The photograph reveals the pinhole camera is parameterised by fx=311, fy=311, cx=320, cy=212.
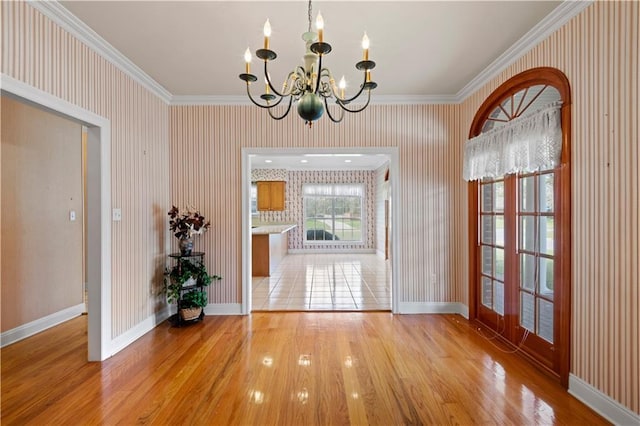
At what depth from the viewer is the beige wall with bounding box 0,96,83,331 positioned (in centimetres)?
306

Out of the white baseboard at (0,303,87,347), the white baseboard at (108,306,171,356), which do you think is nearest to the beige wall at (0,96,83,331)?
the white baseboard at (0,303,87,347)

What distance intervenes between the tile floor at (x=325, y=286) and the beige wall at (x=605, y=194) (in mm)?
2327

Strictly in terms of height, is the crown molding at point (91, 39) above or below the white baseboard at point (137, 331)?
above

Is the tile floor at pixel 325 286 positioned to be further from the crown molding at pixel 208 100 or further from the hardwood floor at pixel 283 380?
the crown molding at pixel 208 100

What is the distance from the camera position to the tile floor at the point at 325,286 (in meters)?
4.23

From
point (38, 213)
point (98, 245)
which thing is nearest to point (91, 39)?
point (98, 245)

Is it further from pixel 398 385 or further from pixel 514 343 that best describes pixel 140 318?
pixel 514 343

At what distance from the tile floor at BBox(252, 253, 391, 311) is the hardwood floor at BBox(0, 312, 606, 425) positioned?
844mm

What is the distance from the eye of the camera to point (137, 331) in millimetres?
3158

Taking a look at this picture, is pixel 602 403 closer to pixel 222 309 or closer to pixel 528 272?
pixel 528 272

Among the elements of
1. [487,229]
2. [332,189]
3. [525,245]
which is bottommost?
[525,245]

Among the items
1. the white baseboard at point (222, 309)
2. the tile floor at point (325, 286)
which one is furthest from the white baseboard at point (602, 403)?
the white baseboard at point (222, 309)

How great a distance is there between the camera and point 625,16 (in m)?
1.79

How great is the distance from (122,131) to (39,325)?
2.28 m
